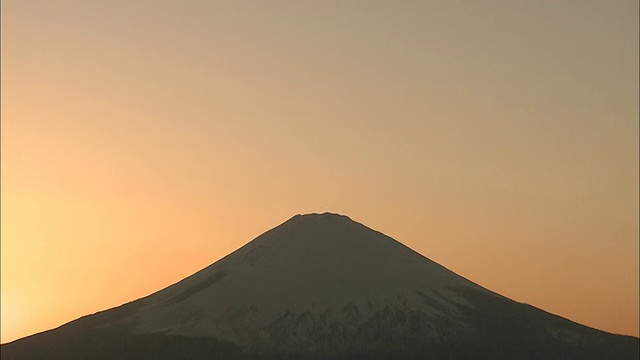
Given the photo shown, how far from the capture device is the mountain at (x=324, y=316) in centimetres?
13988

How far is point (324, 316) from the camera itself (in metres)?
149

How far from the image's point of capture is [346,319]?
14775 centimetres

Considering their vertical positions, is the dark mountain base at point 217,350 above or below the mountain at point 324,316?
below

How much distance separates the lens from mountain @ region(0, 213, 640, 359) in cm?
13988

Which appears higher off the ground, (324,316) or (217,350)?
(324,316)

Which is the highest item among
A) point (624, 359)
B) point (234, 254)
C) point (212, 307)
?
point (234, 254)

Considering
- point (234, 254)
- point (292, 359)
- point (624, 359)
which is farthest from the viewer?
point (234, 254)

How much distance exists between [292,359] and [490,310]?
40.0 m

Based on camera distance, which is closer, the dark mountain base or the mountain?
the dark mountain base

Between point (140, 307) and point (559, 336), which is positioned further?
point (140, 307)

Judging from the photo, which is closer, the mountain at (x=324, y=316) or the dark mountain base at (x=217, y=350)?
the dark mountain base at (x=217, y=350)

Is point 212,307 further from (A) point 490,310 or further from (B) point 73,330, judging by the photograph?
(A) point 490,310

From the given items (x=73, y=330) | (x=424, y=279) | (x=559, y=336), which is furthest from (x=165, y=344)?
(x=559, y=336)

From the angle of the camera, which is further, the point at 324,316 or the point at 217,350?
the point at 324,316
